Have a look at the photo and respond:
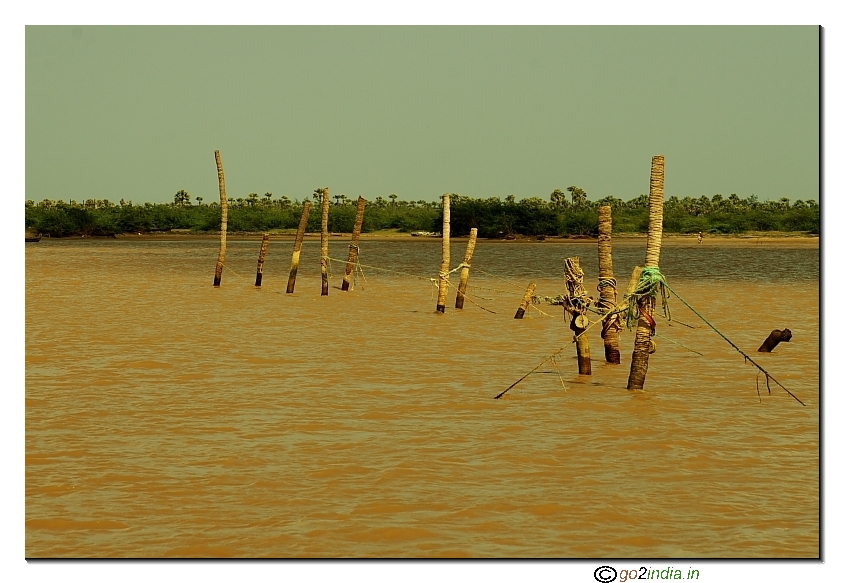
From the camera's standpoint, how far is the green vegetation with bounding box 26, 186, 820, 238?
89375mm

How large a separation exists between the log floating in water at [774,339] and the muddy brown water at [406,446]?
0.88 ft

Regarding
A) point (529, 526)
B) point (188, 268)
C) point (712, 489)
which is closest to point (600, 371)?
point (712, 489)

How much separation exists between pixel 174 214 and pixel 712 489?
10453 centimetres

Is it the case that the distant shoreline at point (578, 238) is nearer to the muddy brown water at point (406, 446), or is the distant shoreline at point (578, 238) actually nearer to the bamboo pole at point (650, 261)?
the muddy brown water at point (406, 446)

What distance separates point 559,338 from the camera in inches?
659

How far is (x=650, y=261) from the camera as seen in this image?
10.4 metres

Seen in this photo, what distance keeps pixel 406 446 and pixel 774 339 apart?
759 centimetres

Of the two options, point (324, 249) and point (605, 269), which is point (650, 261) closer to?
point (605, 269)

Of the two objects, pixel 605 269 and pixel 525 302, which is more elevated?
pixel 605 269

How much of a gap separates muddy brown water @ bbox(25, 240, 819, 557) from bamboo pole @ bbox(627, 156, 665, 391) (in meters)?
0.38

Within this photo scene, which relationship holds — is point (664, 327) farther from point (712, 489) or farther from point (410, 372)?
point (712, 489)

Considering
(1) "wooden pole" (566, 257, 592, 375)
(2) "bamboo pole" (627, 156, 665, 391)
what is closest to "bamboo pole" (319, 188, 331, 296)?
(1) "wooden pole" (566, 257, 592, 375)

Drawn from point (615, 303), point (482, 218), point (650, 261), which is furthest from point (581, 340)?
point (482, 218)

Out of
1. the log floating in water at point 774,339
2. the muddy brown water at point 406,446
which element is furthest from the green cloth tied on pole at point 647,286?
the log floating in water at point 774,339
